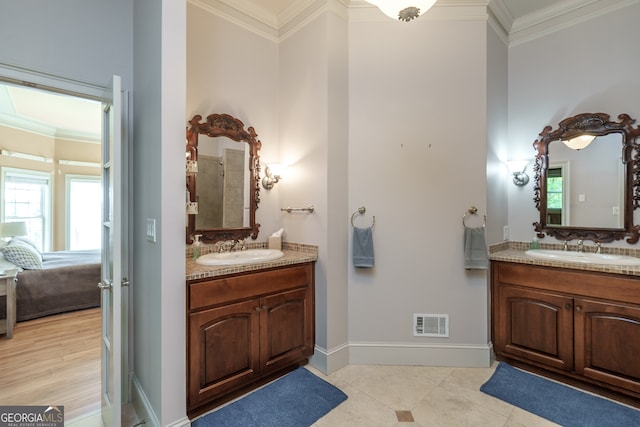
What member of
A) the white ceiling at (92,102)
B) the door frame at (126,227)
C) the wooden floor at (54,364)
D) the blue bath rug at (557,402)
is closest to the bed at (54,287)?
the wooden floor at (54,364)

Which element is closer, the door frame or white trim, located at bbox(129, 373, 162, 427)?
white trim, located at bbox(129, 373, 162, 427)

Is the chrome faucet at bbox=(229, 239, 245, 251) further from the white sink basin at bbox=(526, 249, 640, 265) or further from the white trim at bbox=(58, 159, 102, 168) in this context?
the white trim at bbox=(58, 159, 102, 168)

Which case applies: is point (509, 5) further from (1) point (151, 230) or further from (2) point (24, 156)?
(2) point (24, 156)

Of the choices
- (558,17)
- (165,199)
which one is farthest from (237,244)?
(558,17)

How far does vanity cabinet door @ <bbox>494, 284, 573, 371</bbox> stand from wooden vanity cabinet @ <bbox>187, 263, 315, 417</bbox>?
1551 mm

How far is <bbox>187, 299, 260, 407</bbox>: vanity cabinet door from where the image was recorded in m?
1.79

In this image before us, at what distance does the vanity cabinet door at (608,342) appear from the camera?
1949 mm

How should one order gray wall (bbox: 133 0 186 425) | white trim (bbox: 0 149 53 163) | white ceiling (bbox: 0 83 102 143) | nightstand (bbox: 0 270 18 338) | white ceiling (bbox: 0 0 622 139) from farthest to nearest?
white trim (bbox: 0 149 53 163)
white ceiling (bbox: 0 83 102 143)
nightstand (bbox: 0 270 18 338)
white ceiling (bbox: 0 0 622 139)
gray wall (bbox: 133 0 186 425)

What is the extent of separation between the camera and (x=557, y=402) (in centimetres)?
201

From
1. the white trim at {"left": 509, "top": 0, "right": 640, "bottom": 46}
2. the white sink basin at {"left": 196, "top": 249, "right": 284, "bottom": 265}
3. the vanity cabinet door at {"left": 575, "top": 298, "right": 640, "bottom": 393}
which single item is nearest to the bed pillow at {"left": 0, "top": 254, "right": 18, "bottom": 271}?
the white sink basin at {"left": 196, "top": 249, "right": 284, "bottom": 265}

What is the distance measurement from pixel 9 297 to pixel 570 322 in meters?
5.04

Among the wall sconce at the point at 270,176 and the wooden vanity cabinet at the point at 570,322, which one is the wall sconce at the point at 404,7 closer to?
the wall sconce at the point at 270,176

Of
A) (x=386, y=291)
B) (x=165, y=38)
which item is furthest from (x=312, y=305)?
(x=165, y=38)

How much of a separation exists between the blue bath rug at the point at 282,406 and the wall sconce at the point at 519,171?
7.78 ft
